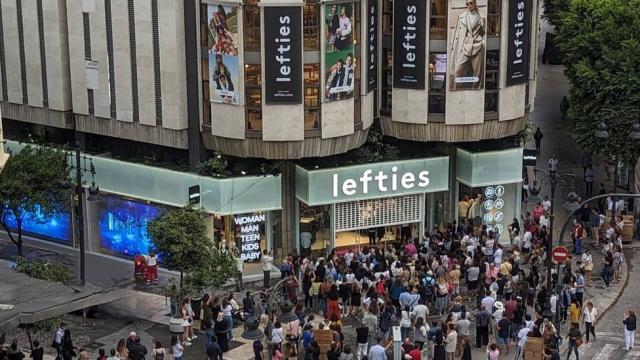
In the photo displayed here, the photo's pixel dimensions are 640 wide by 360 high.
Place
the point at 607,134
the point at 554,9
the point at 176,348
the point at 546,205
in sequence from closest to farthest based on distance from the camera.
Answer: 1. the point at 176,348
2. the point at 607,134
3. the point at 546,205
4. the point at 554,9

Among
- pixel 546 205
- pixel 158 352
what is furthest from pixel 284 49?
pixel 546 205

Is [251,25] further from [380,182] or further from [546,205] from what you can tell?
[546,205]

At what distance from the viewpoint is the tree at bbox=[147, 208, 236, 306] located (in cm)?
4181

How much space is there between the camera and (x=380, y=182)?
1941 inches

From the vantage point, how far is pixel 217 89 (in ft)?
156

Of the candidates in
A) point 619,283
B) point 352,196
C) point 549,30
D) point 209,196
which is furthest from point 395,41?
point 549,30

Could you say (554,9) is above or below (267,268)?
above

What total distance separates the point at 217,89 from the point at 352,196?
262 inches

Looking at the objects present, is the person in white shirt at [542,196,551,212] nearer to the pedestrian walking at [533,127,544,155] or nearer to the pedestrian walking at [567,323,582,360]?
the pedestrian walking at [533,127,544,155]

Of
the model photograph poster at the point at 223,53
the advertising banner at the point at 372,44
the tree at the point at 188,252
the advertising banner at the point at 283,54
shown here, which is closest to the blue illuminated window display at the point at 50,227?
the model photograph poster at the point at 223,53

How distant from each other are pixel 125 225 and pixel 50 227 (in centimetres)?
398

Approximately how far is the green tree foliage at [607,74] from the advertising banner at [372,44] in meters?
10.8

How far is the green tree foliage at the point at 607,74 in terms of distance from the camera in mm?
54906

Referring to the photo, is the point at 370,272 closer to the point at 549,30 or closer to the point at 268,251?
the point at 268,251
